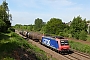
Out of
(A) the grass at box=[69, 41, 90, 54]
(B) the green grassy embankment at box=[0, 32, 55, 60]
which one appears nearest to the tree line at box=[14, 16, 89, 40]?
(A) the grass at box=[69, 41, 90, 54]

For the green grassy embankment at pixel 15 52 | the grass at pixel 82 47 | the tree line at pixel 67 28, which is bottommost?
the grass at pixel 82 47

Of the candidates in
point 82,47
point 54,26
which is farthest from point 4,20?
point 82,47

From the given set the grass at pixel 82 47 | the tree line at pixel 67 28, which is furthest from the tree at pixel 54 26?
the grass at pixel 82 47

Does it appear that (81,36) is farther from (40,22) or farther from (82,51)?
(40,22)

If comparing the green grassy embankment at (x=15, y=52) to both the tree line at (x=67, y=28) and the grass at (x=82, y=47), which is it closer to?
the grass at (x=82, y=47)

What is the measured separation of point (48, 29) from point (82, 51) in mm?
44033

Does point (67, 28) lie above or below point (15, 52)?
above

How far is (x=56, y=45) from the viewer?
2958 cm

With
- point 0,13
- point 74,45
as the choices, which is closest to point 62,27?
point 0,13

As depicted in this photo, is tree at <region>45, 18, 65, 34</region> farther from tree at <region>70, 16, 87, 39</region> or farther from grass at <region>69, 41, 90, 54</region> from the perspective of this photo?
grass at <region>69, 41, 90, 54</region>

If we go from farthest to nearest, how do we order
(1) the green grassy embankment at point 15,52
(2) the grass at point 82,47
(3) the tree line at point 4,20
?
(3) the tree line at point 4,20 < (2) the grass at point 82,47 < (1) the green grassy embankment at point 15,52

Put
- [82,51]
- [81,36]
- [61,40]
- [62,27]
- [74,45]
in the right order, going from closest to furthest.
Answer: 1. [61,40]
2. [82,51]
3. [74,45]
4. [81,36]
5. [62,27]

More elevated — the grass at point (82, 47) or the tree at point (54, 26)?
the tree at point (54, 26)

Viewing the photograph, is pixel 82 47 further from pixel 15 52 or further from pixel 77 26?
pixel 77 26
